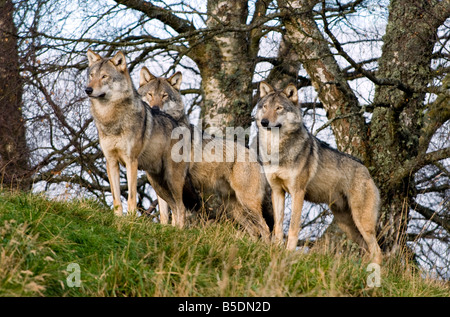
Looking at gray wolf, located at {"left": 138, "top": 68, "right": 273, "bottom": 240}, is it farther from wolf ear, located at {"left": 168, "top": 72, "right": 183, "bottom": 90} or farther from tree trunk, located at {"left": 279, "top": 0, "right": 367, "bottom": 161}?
tree trunk, located at {"left": 279, "top": 0, "right": 367, "bottom": 161}

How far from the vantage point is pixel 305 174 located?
279 inches

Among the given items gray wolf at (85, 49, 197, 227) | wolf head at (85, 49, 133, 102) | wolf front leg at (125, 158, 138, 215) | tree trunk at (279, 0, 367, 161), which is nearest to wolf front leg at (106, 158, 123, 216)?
gray wolf at (85, 49, 197, 227)

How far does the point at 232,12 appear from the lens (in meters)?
9.70

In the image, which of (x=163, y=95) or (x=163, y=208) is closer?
(x=163, y=208)

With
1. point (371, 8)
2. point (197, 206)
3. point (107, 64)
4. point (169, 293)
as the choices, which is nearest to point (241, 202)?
point (197, 206)

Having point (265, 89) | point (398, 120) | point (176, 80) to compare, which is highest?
point (176, 80)

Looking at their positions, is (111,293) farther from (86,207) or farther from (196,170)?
(196,170)

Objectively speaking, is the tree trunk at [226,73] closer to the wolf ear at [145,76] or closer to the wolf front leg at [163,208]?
the wolf ear at [145,76]

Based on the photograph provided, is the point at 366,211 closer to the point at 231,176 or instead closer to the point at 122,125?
the point at 231,176

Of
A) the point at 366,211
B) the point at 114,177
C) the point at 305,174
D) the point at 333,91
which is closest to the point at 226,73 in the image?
the point at 333,91

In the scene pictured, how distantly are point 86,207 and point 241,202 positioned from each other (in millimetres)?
2965

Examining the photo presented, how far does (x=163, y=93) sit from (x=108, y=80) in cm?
148

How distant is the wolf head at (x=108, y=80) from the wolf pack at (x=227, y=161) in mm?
13

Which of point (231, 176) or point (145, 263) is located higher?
point (231, 176)
